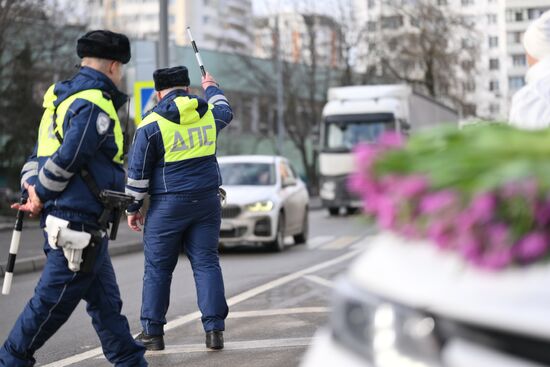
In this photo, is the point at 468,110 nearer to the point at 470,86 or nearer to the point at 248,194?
the point at 470,86

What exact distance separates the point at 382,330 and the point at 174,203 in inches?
193

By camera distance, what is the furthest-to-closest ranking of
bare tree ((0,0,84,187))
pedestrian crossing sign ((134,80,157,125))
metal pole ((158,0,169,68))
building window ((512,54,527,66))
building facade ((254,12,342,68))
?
1. building window ((512,54,527,66))
2. building facade ((254,12,342,68))
3. bare tree ((0,0,84,187))
4. metal pole ((158,0,169,68))
5. pedestrian crossing sign ((134,80,157,125))

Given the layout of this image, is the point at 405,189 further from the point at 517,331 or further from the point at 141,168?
the point at 141,168

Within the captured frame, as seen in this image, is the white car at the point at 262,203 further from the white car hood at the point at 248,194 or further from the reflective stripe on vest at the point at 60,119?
the reflective stripe on vest at the point at 60,119

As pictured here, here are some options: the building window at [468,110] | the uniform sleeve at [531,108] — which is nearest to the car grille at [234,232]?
the uniform sleeve at [531,108]

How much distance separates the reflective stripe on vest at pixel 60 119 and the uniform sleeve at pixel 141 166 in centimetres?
143

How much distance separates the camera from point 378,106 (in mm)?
30094

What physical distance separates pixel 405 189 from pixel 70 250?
3.18m

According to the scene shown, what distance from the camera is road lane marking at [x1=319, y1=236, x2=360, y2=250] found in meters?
18.0

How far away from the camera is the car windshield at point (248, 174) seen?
17719 millimetres

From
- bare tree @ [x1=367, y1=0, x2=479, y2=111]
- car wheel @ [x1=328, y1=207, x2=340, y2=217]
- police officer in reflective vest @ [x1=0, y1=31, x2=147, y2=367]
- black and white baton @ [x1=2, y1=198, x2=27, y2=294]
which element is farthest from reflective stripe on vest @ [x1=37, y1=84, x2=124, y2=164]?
bare tree @ [x1=367, y1=0, x2=479, y2=111]

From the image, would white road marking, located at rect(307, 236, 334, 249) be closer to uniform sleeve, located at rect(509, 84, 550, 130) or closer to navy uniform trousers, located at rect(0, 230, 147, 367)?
navy uniform trousers, located at rect(0, 230, 147, 367)

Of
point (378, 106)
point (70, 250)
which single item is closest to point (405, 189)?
point (70, 250)

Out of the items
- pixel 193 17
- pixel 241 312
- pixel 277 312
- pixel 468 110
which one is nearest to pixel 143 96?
pixel 241 312
